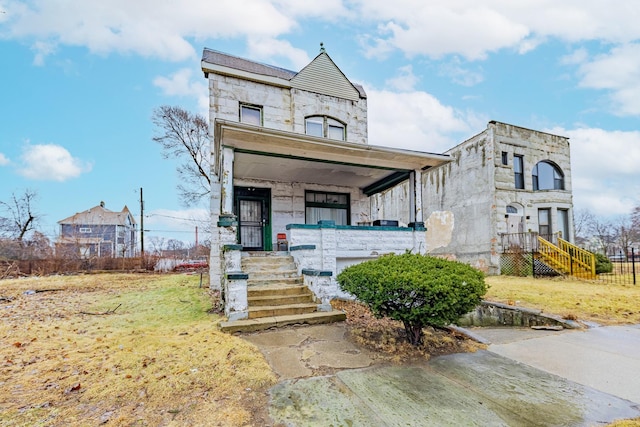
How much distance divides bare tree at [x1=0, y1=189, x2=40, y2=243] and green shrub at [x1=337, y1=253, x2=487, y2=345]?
26.1 meters

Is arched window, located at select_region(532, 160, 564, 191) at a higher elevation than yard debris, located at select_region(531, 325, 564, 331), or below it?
higher

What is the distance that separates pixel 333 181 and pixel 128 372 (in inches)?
319

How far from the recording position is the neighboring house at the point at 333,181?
21.9 feet

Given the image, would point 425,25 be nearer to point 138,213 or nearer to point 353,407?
point 353,407

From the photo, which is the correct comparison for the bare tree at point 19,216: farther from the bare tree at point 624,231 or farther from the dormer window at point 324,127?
the bare tree at point 624,231

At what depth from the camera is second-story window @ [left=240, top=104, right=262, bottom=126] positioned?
1010cm

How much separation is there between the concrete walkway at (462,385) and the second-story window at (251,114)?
7.84m

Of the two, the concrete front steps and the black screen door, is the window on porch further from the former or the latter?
the concrete front steps

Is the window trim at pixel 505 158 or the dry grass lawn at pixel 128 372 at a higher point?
the window trim at pixel 505 158

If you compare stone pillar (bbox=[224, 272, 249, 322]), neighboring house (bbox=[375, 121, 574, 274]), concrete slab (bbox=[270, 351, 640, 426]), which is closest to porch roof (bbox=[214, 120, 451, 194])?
stone pillar (bbox=[224, 272, 249, 322])

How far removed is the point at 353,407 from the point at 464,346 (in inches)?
92.9

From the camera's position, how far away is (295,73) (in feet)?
38.9

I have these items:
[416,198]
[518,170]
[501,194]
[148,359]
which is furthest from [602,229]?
[148,359]

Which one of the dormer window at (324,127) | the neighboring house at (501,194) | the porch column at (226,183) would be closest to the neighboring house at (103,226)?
the dormer window at (324,127)
